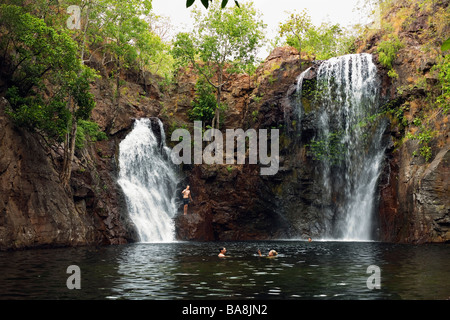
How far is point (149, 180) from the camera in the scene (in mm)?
32062

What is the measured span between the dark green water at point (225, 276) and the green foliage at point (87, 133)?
37.7 feet

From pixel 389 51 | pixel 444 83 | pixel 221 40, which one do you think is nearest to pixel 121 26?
pixel 221 40

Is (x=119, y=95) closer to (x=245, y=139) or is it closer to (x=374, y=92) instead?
(x=245, y=139)

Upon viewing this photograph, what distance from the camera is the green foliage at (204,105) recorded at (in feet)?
129

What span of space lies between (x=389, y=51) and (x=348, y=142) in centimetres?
744

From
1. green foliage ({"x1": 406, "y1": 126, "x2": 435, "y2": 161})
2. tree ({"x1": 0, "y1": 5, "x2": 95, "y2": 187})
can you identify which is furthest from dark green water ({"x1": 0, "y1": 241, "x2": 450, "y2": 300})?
green foliage ({"x1": 406, "y1": 126, "x2": 435, "y2": 161})

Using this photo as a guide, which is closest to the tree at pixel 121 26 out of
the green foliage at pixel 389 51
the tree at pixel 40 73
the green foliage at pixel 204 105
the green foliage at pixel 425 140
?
the green foliage at pixel 204 105

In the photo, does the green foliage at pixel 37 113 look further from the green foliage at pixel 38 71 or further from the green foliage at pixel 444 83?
the green foliage at pixel 444 83

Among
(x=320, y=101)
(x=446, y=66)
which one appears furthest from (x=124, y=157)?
(x=446, y=66)

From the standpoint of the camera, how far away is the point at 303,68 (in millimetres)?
37625

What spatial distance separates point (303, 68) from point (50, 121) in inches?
907

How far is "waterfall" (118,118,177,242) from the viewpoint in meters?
29.5

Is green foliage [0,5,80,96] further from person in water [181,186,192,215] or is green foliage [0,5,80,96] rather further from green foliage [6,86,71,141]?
person in water [181,186,192,215]
